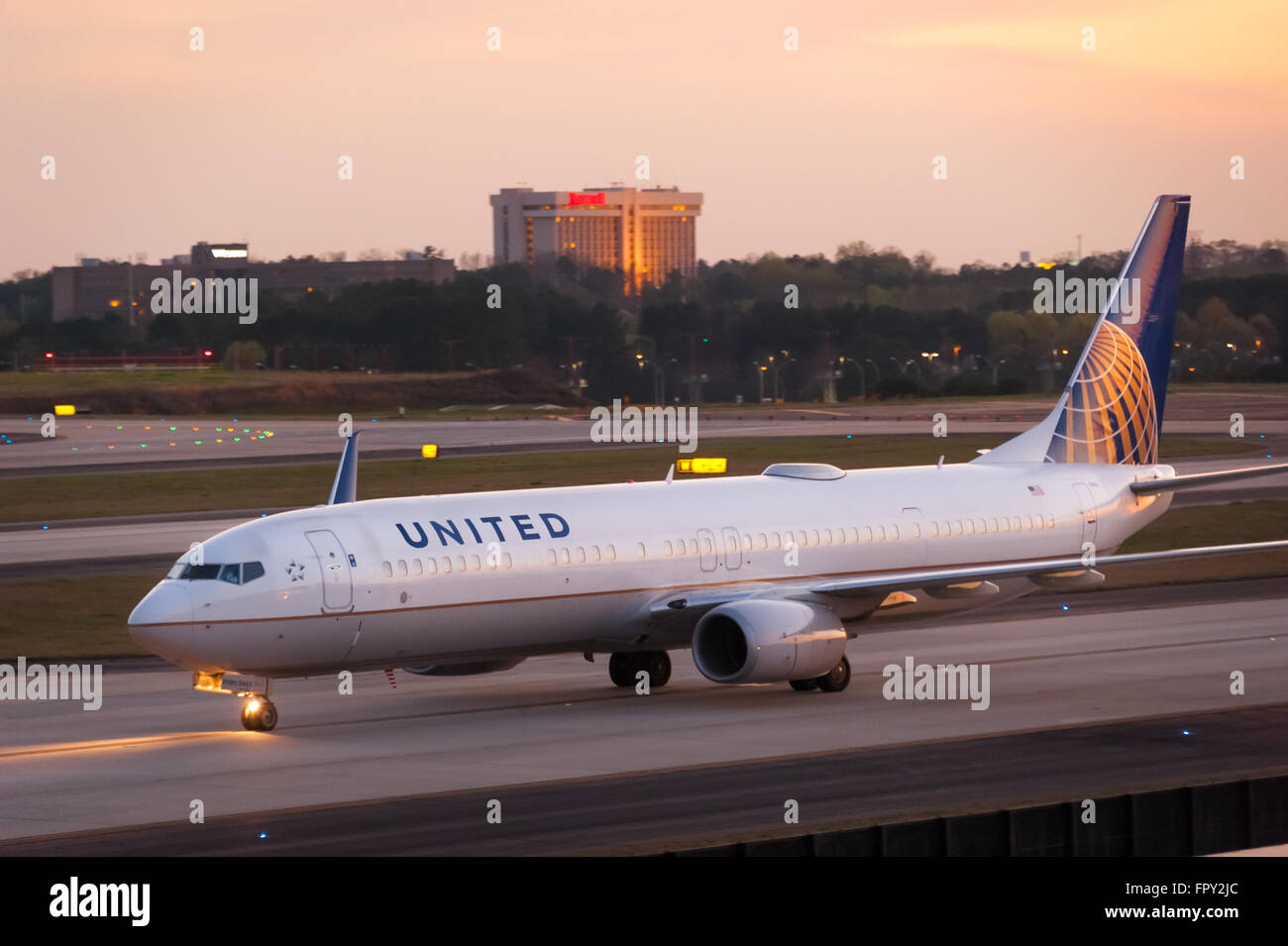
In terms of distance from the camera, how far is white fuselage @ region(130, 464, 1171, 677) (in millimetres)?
29656

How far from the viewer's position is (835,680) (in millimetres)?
34406

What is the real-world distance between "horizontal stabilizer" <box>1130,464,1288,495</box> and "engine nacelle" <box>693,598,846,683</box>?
8.11 meters

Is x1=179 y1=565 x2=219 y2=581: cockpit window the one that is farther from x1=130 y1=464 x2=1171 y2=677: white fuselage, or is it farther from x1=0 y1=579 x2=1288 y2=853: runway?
x1=0 y1=579 x2=1288 y2=853: runway

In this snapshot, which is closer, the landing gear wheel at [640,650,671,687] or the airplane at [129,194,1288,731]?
the airplane at [129,194,1288,731]

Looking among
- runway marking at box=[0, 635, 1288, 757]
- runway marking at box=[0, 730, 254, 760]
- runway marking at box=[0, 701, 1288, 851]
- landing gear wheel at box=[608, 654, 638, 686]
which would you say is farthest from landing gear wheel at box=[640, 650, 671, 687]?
runway marking at box=[0, 730, 254, 760]

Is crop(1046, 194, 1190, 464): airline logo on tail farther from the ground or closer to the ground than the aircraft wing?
farther from the ground

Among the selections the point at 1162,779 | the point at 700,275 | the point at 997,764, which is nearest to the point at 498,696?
the point at 997,764

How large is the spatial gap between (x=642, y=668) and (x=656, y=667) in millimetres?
255

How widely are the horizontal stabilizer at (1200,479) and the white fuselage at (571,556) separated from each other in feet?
2.51

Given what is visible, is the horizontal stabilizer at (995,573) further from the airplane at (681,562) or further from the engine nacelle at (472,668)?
the engine nacelle at (472,668)

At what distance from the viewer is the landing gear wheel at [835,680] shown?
34.3m

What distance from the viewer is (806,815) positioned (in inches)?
945

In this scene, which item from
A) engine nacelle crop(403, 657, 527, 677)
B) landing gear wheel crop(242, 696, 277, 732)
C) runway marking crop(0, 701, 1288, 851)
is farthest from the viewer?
engine nacelle crop(403, 657, 527, 677)
